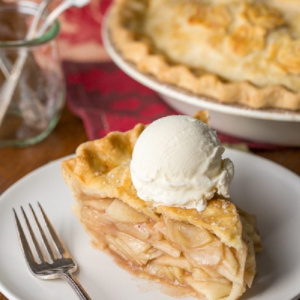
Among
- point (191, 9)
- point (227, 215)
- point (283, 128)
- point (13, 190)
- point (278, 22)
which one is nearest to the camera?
point (227, 215)

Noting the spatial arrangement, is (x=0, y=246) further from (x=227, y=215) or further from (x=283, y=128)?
(x=283, y=128)

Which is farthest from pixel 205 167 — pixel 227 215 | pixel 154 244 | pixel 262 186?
pixel 262 186

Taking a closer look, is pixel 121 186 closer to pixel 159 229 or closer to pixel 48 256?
pixel 159 229

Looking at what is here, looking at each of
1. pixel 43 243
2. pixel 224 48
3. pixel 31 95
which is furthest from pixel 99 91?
pixel 43 243

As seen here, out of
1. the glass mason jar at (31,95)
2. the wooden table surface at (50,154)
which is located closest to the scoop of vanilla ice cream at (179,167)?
the wooden table surface at (50,154)

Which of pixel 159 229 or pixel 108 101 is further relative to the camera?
pixel 108 101

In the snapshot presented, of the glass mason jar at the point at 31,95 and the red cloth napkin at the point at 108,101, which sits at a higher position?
the glass mason jar at the point at 31,95

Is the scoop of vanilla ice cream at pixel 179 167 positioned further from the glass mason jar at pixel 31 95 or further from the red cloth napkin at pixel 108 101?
the glass mason jar at pixel 31 95
